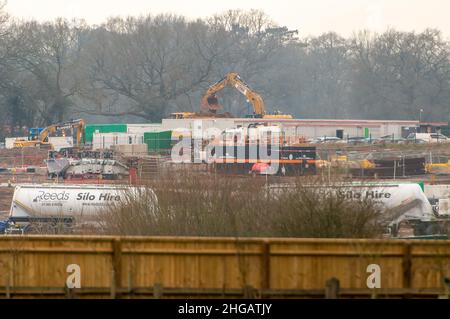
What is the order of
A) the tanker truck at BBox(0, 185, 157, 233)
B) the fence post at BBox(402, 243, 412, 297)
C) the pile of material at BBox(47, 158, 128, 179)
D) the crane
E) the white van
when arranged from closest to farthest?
the fence post at BBox(402, 243, 412, 297)
the tanker truck at BBox(0, 185, 157, 233)
the pile of material at BBox(47, 158, 128, 179)
the white van
the crane

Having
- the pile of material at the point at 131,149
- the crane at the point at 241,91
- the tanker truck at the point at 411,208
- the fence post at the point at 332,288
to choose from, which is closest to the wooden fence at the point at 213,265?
the fence post at the point at 332,288

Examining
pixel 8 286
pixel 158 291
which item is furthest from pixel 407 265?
pixel 8 286

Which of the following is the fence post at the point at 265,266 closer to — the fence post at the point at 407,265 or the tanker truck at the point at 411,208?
the fence post at the point at 407,265

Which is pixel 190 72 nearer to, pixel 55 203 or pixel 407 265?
pixel 55 203

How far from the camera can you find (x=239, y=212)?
18.8 m

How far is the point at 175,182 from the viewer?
70.5ft

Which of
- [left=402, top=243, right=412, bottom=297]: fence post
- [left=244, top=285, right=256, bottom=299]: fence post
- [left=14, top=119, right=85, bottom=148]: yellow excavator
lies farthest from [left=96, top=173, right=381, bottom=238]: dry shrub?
[left=14, top=119, right=85, bottom=148]: yellow excavator

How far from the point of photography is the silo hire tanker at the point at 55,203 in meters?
28.9

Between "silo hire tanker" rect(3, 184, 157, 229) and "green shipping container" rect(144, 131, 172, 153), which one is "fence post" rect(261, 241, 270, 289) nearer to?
"silo hire tanker" rect(3, 184, 157, 229)

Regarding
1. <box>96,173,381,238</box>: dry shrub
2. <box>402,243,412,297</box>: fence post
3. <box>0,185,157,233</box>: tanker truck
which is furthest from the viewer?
<box>0,185,157,233</box>: tanker truck

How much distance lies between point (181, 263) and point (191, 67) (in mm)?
74825

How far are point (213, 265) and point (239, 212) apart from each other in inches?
202

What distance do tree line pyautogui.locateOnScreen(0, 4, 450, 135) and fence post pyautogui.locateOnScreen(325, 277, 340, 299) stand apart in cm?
6203

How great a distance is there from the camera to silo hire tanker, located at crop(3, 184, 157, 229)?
2888 cm
